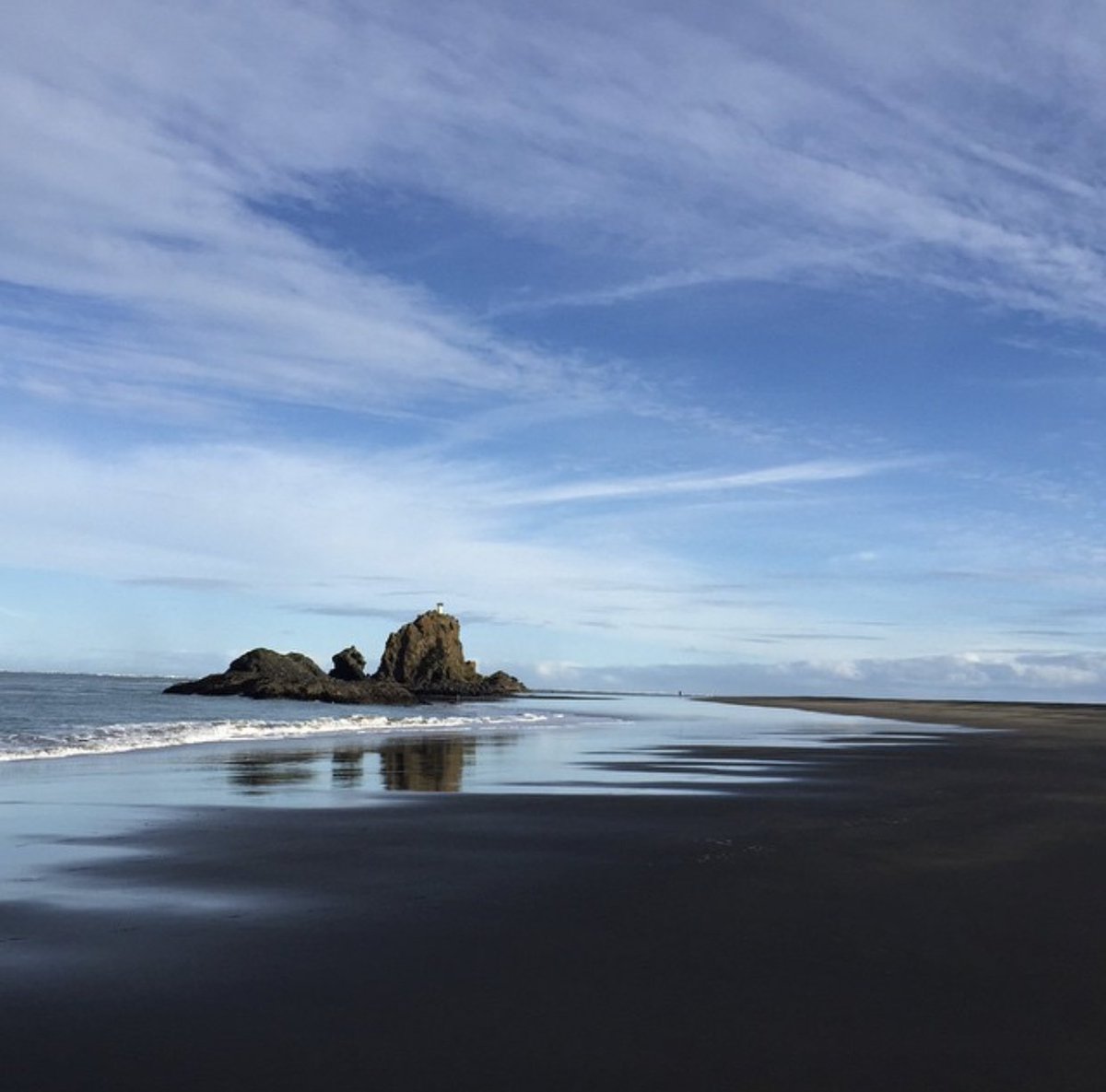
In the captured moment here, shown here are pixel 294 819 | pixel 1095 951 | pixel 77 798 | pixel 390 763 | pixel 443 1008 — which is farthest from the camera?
pixel 390 763

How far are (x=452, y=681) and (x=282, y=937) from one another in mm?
142242

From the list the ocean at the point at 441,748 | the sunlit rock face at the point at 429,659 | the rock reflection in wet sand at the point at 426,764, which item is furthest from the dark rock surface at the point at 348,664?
the rock reflection in wet sand at the point at 426,764

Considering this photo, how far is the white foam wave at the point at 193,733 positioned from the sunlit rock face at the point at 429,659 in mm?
94771

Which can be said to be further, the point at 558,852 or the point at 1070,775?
the point at 1070,775

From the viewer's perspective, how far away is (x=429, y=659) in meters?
151

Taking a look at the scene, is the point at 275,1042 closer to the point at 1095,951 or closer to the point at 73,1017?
the point at 73,1017

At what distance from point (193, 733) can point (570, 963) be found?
30.9m

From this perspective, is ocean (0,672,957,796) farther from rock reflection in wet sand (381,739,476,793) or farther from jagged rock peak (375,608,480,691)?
jagged rock peak (375,608,480,691)

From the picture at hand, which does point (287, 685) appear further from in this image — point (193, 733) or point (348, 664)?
point (193, 733)

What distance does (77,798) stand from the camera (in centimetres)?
1680

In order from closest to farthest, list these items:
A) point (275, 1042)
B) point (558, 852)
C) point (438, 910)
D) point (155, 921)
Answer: point (275, 1042) < point (155, 921) < point (438, 910) < point (558, 852)

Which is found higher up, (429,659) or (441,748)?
(429,659)

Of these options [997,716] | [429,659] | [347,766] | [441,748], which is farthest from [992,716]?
[429,659]

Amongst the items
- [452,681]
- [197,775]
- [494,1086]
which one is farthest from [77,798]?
[452,681]
